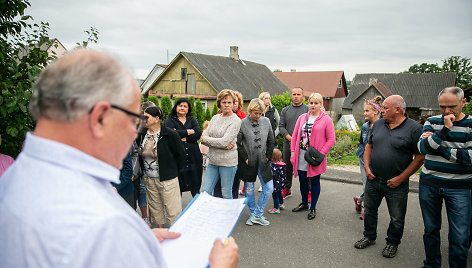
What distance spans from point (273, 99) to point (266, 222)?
6529 mm

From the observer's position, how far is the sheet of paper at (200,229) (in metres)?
1.22

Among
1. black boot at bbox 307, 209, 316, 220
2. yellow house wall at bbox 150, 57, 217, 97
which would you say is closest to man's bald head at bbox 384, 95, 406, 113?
black boot at bbox 307, 209, 316, 220

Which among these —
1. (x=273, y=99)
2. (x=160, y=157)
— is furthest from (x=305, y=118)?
(x=273, y=99)

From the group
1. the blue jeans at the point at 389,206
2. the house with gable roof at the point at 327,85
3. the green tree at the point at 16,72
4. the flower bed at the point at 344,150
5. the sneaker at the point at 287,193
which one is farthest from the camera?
the house with gable roof at the point at 327,85

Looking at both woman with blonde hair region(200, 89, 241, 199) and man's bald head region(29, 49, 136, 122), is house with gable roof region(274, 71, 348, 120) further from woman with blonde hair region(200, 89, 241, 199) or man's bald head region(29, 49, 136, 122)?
man's bald head region(29, 49, 136, 122)

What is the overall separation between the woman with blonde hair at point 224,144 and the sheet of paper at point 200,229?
8.36ft

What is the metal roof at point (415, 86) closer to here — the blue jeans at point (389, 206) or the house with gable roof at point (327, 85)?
the house with gable roof at point (327, 85)

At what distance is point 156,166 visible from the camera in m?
3.87

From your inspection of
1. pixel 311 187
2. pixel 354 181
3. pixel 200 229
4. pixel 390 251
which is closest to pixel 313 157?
pixel 311 187

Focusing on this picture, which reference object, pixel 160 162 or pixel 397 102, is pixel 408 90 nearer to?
pixel 397 102

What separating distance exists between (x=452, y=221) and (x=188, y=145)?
143 inches

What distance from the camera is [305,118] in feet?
16.4

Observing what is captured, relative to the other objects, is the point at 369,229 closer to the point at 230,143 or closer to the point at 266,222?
the point at 266,222

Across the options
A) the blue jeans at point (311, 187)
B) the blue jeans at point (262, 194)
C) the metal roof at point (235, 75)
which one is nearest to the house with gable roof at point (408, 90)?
the metal roof at point (235, 75)
